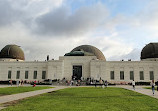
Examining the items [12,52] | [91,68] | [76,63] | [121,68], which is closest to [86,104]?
[91,68]

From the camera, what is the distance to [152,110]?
27.8 ft

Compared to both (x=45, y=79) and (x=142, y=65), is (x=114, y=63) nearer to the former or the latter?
(x=142, y=65)

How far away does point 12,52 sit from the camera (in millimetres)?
58250

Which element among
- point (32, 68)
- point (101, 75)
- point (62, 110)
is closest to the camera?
point (62, 110)

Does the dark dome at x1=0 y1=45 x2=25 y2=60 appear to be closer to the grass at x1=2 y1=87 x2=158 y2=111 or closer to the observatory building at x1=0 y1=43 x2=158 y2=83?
the observatory building at x1=0 y1=43 x2=158 y2=83

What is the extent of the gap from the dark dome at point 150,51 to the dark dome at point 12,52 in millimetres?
45918

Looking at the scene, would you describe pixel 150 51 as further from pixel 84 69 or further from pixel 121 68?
pixel 84 69

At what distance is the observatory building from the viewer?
155 ft

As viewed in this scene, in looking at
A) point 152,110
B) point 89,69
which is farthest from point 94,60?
point 152,110

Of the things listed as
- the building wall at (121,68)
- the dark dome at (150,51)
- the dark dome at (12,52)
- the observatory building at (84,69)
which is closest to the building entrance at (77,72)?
the observatory building at (84,69)

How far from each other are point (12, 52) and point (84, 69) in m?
28.9

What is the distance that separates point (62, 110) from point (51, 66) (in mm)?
40972

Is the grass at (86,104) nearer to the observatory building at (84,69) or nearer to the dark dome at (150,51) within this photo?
the observatory building at (84,69)

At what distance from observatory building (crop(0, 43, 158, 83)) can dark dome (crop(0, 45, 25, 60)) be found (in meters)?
5.32
